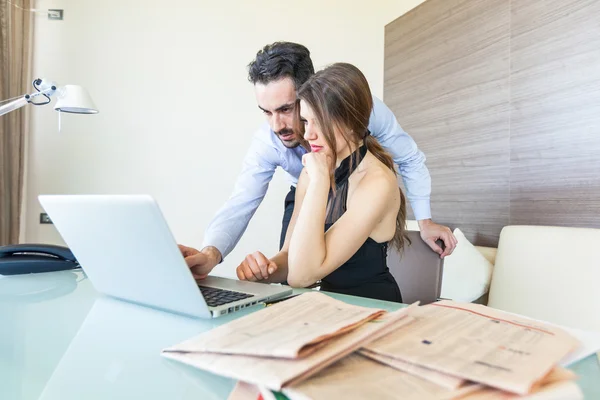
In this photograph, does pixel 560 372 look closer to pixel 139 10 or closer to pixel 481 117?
pixel 481 117

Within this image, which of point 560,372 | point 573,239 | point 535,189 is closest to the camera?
point 560,372

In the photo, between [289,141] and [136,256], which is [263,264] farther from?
[289,141]

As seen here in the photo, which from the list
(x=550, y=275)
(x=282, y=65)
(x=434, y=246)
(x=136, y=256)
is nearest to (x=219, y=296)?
(x=136, y=256)

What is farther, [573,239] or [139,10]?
[139,10]

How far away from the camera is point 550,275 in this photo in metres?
1.90

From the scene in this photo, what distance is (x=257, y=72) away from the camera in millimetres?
1751

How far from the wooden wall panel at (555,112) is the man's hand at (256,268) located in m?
1.48

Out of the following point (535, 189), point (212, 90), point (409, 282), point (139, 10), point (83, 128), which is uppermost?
point (139, 10)

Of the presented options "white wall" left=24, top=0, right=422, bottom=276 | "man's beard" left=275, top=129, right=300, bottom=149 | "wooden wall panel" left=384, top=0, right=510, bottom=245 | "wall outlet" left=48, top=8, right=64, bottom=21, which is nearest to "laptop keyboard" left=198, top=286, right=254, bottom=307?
"man's beard" left=275, top=129, right=300, bottom=149

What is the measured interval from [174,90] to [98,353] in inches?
124

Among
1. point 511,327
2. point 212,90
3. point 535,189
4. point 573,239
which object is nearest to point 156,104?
point 212,90

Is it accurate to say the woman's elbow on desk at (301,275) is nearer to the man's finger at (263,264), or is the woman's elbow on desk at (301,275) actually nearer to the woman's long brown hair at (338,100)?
the man's finger at (263,264)

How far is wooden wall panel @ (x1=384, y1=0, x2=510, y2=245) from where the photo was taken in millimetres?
2574

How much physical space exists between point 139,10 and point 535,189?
9.25 feet
